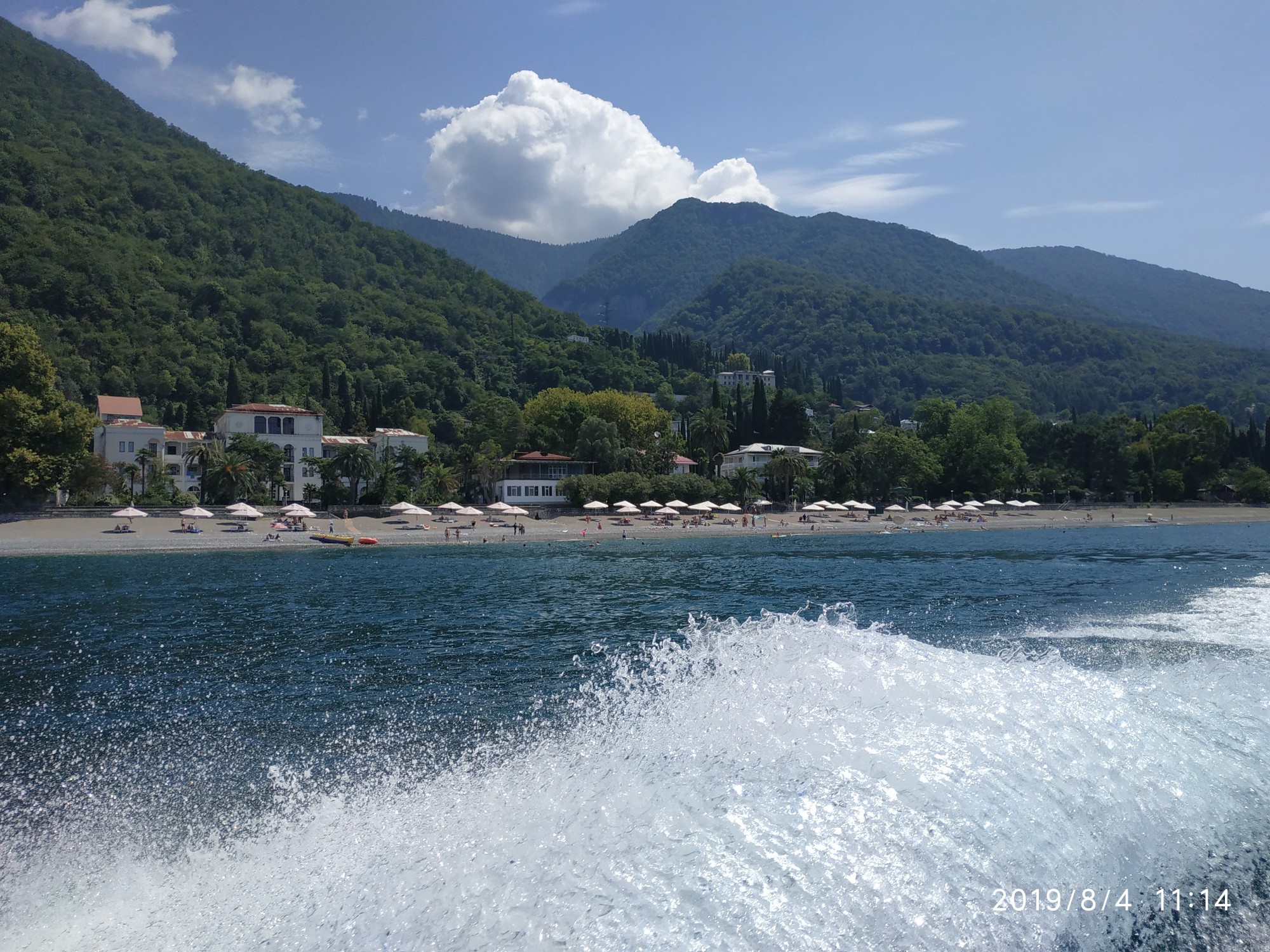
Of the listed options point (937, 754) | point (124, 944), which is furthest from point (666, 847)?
point (124, 944)

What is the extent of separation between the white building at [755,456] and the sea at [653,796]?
290 ft

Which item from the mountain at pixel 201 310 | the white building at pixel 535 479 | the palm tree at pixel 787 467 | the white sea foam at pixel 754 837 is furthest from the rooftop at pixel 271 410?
the white sea foam at pixel 754 837

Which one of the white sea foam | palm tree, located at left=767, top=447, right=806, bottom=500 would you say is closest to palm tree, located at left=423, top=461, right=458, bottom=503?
palm tree, located at left=767, top=447, right=806, bottom=500

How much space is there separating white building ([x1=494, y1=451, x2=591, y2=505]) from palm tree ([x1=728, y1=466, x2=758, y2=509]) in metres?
16.5

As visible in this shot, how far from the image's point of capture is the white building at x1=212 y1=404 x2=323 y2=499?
85.4m

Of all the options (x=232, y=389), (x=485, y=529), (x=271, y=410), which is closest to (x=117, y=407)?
(x=271, y=410)

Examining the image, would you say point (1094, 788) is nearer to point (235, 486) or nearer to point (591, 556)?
point (591, 556)

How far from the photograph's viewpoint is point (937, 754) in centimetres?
886

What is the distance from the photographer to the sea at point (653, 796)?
669 centimetres

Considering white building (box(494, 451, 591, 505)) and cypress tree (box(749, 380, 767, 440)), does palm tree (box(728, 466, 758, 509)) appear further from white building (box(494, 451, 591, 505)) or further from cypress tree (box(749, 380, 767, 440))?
cypress tree (box(749, 380, 767, 440))

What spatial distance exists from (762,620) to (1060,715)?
7.57 m

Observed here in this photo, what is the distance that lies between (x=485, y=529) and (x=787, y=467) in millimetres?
38457

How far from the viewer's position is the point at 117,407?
92.8 m

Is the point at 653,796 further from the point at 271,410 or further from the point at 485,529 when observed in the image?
the point at 271,410
